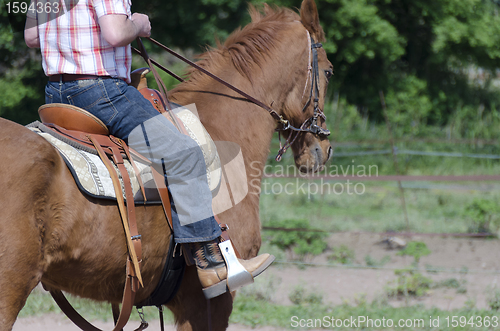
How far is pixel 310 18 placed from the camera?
309 centimetres

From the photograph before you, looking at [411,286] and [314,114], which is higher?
[314,114]

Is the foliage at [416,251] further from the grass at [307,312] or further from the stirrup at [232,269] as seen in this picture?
the stirrup at [232,269]

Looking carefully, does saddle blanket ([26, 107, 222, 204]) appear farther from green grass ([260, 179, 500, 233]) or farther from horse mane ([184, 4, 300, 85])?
green grass ([260, 179, 500, 233])

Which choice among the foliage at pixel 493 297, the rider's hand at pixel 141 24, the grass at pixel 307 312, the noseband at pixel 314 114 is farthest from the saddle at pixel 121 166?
the foliage at pixel 493 297

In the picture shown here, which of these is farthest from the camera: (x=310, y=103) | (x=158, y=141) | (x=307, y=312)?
(x=307, y=312)

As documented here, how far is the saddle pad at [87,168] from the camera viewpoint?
2.06m

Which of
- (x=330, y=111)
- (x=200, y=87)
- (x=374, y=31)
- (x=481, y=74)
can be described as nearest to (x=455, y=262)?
(x=200, y=87)

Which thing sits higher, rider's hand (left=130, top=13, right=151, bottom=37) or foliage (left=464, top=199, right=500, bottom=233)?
rider's hand (left=130, top=13, right=151, bottom=37)

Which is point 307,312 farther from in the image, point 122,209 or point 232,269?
point 122,209

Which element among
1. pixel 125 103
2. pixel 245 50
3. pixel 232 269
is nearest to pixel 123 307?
pixel 232 269

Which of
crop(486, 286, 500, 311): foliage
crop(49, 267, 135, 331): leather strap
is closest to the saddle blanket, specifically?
crop(49, 267, 135, 331): leather strap

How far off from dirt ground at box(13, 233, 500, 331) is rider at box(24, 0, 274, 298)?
2169 millimetres

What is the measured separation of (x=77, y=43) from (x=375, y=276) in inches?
179

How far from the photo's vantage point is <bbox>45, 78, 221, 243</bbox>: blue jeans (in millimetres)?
2301
